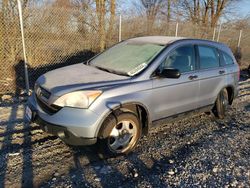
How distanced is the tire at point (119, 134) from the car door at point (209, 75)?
1.66m

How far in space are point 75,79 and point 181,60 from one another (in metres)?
1.86

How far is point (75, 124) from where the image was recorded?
299cm

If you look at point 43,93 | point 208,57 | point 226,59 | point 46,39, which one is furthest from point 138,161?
point 46,39

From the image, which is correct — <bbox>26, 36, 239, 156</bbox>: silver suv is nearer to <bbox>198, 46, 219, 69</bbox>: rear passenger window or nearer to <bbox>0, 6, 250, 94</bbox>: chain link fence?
<bbox>198, 46, 219, 69</bbox>: rear passenger window

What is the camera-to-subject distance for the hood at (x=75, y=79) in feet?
10.4

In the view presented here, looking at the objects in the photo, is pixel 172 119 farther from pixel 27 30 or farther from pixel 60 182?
pixel 27 30

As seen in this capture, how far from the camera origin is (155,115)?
147 inches

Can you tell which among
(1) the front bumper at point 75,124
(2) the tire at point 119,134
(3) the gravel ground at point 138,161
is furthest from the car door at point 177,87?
(1) the front bumper at point 75,124

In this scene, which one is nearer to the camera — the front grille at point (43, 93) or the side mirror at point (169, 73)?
the front grille at point (43, 93)

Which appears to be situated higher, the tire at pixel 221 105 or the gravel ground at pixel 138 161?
the tire at pixel 221 105

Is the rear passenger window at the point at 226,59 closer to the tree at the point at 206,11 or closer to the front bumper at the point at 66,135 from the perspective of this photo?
the front bumper at the point at 66,135

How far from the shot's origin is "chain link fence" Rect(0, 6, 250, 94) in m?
6.49

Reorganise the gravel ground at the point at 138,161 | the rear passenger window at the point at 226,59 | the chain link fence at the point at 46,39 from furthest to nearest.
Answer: the chain link fence at the point at 46,39 < the rear passenger window at the point at 226,59 < the gravel ground at the point at 138,161

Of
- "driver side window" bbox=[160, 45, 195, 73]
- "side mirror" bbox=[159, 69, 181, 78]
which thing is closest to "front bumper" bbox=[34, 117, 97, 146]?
"side mirror" bbox=[159, 69, 181, 78]
